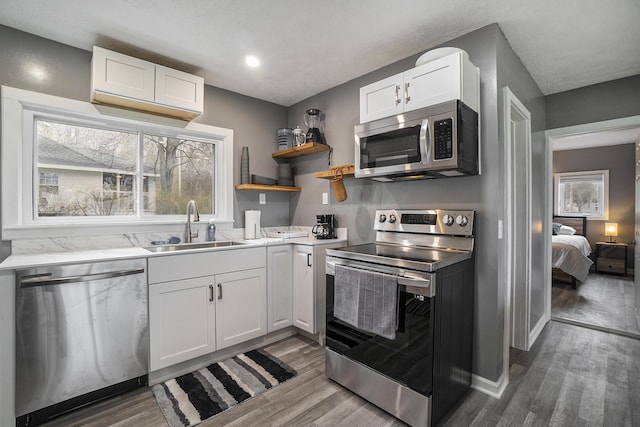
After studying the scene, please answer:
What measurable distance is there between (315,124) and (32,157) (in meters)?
2.30

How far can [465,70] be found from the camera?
188 cm

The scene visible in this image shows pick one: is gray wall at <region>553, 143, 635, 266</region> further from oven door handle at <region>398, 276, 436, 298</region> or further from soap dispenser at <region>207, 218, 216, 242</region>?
soap dispenser at <region>207, 218, 216, 242</region>

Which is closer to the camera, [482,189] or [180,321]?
[482,189]

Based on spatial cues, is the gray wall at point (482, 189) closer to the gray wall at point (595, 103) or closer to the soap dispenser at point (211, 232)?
the gray wall at point (595, 103)

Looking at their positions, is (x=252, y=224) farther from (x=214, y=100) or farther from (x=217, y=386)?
(x=217, y=386)

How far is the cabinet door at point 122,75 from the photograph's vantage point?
214 cm

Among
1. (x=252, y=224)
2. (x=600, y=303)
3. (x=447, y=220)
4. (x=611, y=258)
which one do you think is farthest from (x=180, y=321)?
(x=611, y=258)

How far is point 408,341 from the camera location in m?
1.71

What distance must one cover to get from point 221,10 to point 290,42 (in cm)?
54

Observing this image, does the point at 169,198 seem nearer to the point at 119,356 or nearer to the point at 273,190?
the point at 273,190

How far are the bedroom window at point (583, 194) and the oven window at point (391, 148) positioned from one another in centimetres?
602

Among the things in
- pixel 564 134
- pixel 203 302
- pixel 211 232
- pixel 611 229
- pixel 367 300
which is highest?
pixel 564 134

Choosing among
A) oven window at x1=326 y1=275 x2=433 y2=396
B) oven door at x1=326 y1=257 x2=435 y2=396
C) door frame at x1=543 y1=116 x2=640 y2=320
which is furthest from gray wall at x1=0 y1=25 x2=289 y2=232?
door frame at x1=543 y1=116 x2=640 y2=320

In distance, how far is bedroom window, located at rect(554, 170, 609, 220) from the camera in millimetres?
5789
